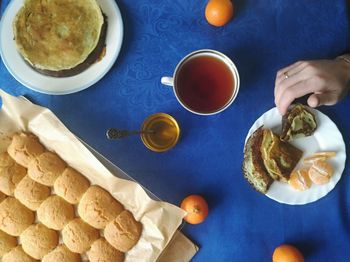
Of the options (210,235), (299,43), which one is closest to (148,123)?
(210,235)

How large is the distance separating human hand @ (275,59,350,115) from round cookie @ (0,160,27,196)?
0.68 metres

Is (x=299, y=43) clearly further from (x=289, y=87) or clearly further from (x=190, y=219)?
(x=190, y=219)

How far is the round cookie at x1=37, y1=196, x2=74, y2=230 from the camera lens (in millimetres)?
1063

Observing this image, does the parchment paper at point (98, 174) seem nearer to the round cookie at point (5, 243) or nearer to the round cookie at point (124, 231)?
the round cookie at point (124, 231)

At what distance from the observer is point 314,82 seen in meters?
0.96

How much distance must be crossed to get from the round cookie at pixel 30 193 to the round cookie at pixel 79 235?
102 mm

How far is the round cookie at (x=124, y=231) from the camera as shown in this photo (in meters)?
1.02

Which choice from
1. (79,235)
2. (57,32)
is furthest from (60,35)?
(79,235)

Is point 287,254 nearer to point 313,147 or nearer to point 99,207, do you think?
point 313,147

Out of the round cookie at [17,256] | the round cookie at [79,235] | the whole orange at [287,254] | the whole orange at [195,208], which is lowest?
the whole orange at [287,254]

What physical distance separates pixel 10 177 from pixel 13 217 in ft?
0.34

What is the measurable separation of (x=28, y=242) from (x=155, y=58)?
57 centimetres

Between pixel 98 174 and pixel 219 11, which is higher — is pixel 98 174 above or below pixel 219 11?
below

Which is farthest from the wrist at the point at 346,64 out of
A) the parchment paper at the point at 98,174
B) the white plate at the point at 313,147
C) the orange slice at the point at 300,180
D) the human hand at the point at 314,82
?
the parchment paper at the point at 98,174
